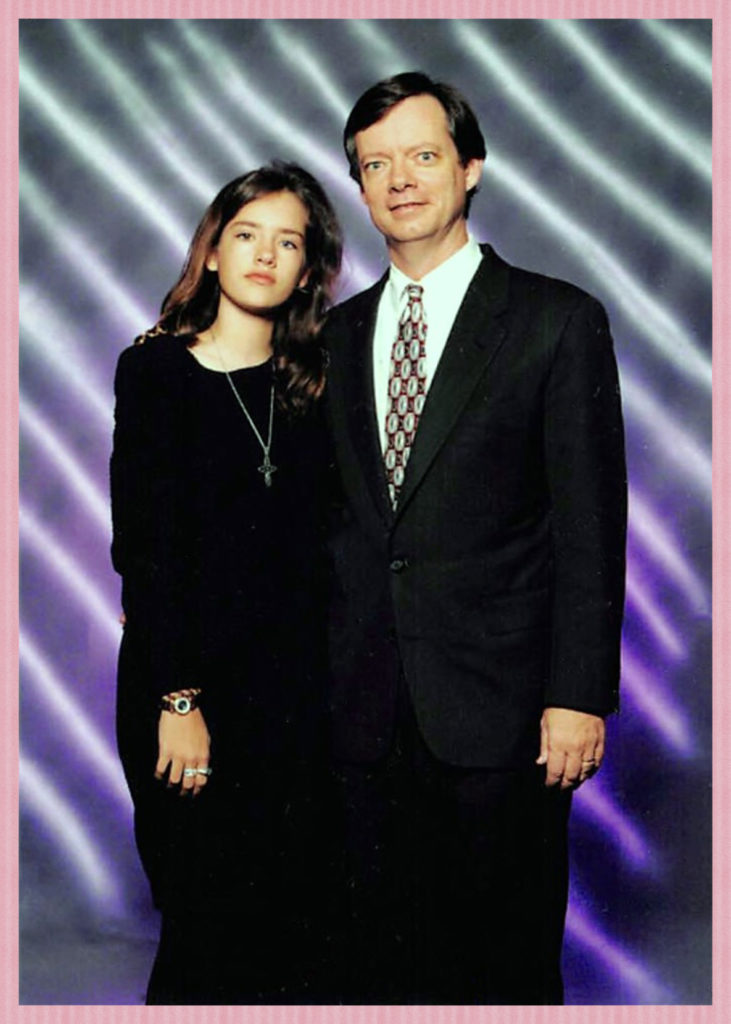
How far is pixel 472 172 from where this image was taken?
2586 mm

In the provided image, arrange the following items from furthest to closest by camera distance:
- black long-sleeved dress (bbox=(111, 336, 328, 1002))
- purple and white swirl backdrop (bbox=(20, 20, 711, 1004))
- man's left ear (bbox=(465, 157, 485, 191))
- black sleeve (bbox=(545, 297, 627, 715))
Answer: purple and white swirl backdrop (bbox=(20, 20, 711, 1004)), man's left ear (bbox=(465, 157, 485, 191)), black long-sleeved dress (bbox=(111, 336, 328, 1002)), black sleeve (bbox=(545, 297, 627, 715))

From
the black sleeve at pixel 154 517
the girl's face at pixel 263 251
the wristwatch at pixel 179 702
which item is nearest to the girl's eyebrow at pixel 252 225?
the girl's face at pixel 263 251

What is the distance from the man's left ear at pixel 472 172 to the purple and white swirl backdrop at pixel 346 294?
0.58 metres

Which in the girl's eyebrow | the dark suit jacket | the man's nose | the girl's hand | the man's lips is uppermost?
the man's nose

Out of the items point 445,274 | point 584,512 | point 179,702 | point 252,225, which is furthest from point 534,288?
point 179,702

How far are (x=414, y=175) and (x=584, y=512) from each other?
2.12ft

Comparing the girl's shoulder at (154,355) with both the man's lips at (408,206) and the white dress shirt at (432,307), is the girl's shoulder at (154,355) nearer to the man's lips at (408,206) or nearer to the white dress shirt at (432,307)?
the white dress shirt at (432,307)

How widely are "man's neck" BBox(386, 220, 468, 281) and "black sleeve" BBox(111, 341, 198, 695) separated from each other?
438 millimetres

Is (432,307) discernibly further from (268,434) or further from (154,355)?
(154,355)

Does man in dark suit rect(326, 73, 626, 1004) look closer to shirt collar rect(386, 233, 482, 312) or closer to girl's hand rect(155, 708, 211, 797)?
shirt collar rect(386, 233, 482, 312)

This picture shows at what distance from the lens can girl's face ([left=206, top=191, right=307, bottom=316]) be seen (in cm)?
251

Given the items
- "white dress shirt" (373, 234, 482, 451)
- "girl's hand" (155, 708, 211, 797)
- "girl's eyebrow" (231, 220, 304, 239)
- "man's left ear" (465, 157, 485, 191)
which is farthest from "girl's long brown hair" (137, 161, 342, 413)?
"girl's hand" (155, 708, 211, 797)

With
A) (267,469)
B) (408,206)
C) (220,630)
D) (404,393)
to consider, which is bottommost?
(220,630)

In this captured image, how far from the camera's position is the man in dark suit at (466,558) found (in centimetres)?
238
